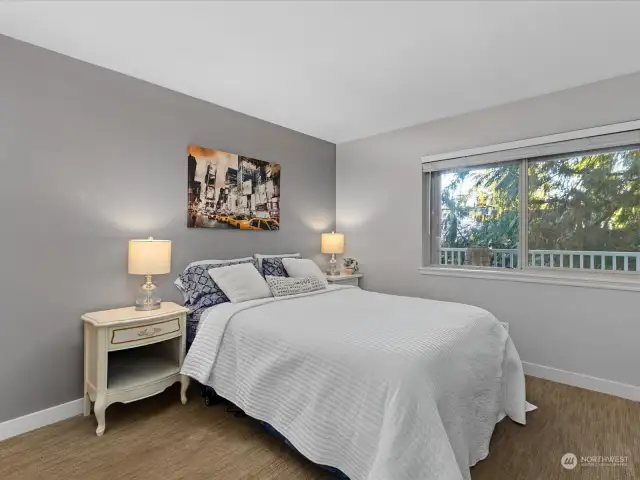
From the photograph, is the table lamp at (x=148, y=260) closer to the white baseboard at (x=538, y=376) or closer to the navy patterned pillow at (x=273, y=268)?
the white baseboard at (x=538, y=376)

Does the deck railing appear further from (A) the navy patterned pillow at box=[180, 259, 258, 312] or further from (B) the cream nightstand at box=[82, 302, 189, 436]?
(B) the cream nightstand at box=[82, 302, 189, 436]

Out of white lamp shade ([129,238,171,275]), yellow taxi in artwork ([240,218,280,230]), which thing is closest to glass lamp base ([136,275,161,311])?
white lamp shade ([129,238,171,275])

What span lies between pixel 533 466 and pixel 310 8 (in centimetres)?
269

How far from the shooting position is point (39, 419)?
2.25 meters

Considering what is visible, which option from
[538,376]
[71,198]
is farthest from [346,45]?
[538,376]

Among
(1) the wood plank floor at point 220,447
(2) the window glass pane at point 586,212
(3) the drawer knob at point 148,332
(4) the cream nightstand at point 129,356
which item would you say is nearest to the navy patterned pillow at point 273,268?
(4) the cream nightstand at point 129,356

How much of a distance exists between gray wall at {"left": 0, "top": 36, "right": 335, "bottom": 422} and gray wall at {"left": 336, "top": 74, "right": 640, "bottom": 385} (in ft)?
6.25

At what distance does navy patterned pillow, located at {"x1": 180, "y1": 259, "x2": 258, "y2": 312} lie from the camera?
8.87ft

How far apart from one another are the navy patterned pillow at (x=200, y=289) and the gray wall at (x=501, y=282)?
6.64 ft

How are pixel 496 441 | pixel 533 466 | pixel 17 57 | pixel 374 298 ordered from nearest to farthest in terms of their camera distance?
pixel 533 466 → pixel 496 441 → pixel 17 57 → pixel 374 298

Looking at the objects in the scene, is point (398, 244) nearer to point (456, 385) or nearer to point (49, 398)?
point (456, 385)

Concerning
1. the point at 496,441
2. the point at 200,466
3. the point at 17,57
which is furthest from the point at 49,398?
the point at 496,441

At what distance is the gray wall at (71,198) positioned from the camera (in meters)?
2.18

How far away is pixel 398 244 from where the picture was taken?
396 cm
